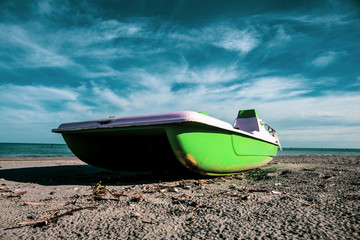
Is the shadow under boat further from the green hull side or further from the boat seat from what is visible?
the boat seat

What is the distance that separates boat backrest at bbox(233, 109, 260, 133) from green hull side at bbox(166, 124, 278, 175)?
1352mm

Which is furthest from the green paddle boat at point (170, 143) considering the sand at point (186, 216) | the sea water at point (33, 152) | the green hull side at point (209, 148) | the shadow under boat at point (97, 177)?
the sea water at point (33, 152)

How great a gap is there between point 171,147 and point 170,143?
0.88 meters

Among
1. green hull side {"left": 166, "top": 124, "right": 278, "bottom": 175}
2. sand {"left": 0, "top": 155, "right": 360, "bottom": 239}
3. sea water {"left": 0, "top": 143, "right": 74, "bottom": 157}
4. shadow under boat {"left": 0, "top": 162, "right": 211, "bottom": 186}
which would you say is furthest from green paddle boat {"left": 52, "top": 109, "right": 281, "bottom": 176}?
sea water {"left": 0, "top": 143, "right": 74, "bottom": 157}

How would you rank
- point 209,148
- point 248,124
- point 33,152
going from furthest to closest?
1. point 33,152
2. point 248,124
3. point 209,148

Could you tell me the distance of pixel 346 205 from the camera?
6.22ft

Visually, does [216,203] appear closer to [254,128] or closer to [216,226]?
[216,226]

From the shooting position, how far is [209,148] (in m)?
3.10

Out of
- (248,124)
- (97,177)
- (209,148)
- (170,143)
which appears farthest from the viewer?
(248,124)

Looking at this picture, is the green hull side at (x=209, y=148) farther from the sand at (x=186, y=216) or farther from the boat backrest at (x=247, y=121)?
the boat backrest at (x=247, y=121)

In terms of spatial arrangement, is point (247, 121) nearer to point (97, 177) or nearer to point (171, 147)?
Answer: point (171, 147)

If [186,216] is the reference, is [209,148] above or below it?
above

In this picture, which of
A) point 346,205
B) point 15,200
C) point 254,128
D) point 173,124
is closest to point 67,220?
point 15,200

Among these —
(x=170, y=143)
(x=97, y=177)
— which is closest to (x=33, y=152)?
(x=97, y=177)
